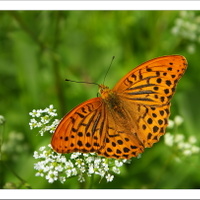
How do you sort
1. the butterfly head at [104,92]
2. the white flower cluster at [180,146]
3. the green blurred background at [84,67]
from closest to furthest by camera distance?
the butterfly head at [104,92], the white flower cluster at [180,146], the green blurred background at [84,67]

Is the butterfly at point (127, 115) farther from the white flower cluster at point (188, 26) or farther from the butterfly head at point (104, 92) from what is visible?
the white flower cluster at point (188, 26)

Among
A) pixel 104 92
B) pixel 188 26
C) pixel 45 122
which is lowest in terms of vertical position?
pixel 45 122

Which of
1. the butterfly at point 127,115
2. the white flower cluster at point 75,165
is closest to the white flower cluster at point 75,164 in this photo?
the white flower cluster at point 75,165

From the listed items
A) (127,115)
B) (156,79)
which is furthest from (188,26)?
(127,115)

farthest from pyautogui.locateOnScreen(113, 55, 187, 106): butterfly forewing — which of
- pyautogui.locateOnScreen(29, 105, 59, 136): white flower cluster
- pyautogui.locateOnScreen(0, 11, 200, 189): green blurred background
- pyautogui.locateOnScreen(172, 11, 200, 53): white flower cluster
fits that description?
pyautogui.locateOnScreen(172, 11, 200, 53): white flower cluster

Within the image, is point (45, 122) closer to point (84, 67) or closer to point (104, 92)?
point (104, 92)

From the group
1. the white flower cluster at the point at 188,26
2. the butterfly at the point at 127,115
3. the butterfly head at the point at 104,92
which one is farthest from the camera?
the white flower cluster at the point at 188,26
